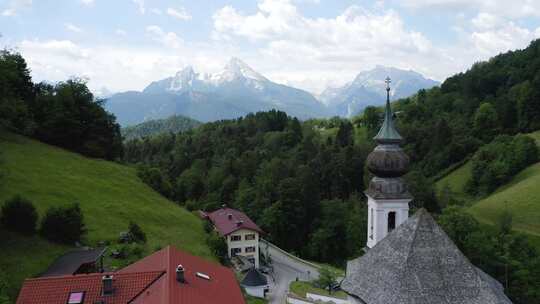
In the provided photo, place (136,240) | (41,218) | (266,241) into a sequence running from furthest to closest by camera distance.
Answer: (266,241), (136,240), (41,218)

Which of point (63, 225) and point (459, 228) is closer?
point (63, 225)

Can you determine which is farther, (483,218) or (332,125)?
(332,125)

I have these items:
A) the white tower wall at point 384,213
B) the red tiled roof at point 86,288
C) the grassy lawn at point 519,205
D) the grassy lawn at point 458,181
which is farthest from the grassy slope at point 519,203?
the red tiled roof at point 86,288

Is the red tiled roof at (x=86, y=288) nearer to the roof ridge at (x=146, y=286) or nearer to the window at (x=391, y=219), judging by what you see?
the roof ridge at (x=146, y=286)

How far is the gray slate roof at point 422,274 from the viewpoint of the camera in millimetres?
20188

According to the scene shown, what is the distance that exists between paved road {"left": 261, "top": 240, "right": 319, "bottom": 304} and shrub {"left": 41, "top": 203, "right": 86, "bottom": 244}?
17.2 metres

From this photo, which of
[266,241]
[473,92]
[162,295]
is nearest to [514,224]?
[266,241]

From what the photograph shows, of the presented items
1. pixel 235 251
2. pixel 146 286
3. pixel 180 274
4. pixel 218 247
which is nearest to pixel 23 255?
pixel 146 286

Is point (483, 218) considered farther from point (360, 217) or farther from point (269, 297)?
point (269, 297)

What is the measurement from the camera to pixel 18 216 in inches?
1329

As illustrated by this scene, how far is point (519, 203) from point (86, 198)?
2028 inches

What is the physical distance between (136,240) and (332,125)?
105804 mm

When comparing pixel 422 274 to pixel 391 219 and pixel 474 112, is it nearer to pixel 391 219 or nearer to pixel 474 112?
pixel 391 219

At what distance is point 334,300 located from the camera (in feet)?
96.3
